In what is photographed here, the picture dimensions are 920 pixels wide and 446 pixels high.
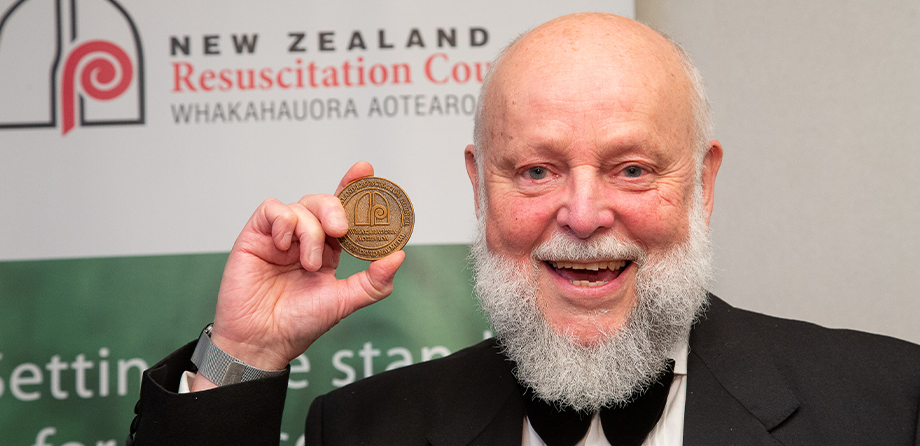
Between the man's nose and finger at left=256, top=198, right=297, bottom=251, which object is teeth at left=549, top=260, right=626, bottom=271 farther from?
finger at left=256, top=198, right=297, bottom=251

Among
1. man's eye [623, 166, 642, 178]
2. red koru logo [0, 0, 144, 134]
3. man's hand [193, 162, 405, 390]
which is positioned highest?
red koru logo [0, 0, 144, 134]

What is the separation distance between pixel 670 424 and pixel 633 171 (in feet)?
2.47

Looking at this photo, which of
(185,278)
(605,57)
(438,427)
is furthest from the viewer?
(185,278)

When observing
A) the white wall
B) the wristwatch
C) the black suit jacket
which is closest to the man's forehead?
the black suit jacket

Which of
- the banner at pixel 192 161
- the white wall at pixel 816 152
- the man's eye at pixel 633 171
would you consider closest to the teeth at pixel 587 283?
the man's eye at pixel 633 171

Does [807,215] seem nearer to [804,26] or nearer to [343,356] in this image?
[804,26]

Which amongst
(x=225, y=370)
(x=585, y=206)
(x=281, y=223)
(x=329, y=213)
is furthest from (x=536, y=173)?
(x=225, y=370)

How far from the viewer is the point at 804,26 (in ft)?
10.3

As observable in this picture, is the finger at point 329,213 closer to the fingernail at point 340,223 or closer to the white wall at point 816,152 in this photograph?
the fingernail at point 340,223

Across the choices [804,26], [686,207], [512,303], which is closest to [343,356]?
[512,303]

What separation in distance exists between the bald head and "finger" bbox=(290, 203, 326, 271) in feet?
1.88

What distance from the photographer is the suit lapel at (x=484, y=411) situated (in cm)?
204

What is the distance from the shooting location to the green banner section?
3000 mm

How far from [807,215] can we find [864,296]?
44 cm
